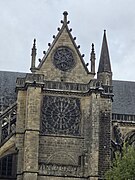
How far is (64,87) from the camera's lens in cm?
4175

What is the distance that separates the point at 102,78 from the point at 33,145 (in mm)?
8781

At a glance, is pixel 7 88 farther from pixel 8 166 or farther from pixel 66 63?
pixel 66 63

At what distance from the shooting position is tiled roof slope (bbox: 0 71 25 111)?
48.2m

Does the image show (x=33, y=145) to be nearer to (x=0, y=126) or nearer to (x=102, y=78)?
(x=0, y=126)

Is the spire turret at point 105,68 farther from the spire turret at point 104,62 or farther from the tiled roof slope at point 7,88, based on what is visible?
the tiled roof slope at point 7,88

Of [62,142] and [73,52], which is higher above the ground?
[73,52]

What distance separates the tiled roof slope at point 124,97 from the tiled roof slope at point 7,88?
8658 millimetres

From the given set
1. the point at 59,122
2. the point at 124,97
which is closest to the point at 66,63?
the point at 59,122

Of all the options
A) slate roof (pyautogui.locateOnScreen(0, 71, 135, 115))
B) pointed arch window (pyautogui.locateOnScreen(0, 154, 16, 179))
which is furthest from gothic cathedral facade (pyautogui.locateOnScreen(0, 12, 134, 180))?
slate roof (pyautogui.locateOnScreen(0, 71, 135, 115))

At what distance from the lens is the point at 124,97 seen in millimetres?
52469

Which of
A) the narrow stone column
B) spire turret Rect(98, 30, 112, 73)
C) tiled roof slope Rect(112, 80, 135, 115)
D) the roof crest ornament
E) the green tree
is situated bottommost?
the green tree

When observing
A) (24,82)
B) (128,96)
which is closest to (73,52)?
(24,82)

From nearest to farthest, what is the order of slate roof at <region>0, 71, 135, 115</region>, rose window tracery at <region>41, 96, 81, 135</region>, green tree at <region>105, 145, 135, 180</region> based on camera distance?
green tree at <region>105, 145, 135, 180</region>, rose window tracery at <region>41, 96, 81, 135</region>, slate roof at <region>0, 71, 135, 115</region>

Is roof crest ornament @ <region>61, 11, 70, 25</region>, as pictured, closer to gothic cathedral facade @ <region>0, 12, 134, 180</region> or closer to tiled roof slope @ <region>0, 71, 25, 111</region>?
gothic cathedral facade @ <region>0, 12, 134, 180</region>
